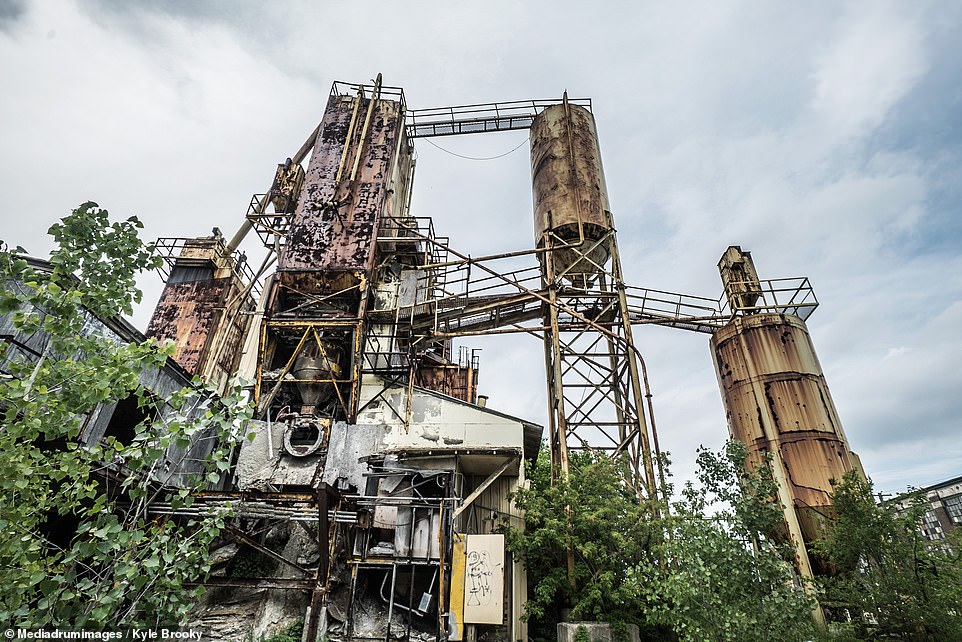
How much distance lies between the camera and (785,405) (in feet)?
39.4

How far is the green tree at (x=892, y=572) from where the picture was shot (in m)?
6.96

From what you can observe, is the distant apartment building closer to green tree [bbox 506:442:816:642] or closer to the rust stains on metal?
green tree [bbox 506:442:816:642]

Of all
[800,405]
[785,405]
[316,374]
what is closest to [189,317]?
[316,374]

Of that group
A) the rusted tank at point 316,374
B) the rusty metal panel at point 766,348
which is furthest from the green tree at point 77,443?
Answer: the rusty metal panel at point 766,348

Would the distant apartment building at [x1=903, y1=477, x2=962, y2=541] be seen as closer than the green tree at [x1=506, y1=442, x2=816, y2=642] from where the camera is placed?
No

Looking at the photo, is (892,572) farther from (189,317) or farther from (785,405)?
(189,317)

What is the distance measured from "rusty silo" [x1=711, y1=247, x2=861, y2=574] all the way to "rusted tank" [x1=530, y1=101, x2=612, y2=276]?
180 inches

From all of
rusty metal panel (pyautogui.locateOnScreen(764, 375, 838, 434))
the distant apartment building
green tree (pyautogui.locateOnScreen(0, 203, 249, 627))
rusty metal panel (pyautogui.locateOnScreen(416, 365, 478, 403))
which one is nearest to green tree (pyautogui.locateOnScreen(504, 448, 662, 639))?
rusty metal panel (pyautogui.locateOnScreen(764, 375, 838, 434))

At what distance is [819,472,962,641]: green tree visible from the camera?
6965 mm

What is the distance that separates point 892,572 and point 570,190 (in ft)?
41.2

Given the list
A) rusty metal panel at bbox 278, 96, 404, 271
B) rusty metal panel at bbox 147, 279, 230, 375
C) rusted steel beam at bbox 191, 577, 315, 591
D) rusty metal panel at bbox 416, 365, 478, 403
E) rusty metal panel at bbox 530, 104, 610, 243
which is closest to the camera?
rusted steel beam at bbox 191, 577, 315, 591

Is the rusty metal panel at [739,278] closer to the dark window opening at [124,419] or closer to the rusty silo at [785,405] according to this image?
the rusty silo at [785,405]

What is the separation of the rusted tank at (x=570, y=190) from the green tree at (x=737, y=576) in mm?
9015

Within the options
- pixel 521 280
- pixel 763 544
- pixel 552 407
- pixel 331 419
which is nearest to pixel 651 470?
pixel 552 407
